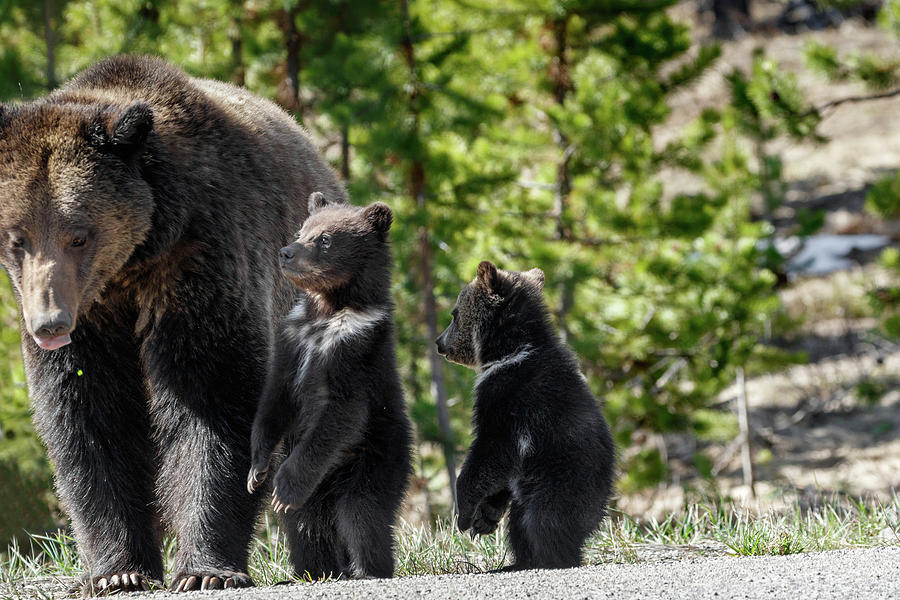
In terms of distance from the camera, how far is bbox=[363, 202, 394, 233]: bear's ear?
4621 millimetres

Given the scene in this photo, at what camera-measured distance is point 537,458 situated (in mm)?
4477

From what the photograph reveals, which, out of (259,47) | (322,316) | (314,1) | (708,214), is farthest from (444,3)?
(322,316)

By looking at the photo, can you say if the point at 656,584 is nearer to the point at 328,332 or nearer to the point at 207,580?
the point at 328,332

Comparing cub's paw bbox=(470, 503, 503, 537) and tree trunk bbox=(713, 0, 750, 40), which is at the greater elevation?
cub's paw bbox=(470, 503, 503, 537)

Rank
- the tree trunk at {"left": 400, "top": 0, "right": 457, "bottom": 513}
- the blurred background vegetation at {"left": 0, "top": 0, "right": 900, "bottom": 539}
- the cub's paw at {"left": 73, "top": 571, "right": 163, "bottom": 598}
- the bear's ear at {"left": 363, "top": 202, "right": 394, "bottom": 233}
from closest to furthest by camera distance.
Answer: the bear's ear at {"left": 363, "top": 202, "right": 394, "bottom": 233}, the cub's paw at {"left": 73, "top": 571, "right": 163, "bottom": 598}, the blurred background vegetation at {"left": 0, "top": 0, "right": 900, "bottom": 539}, the tree trunk at {"left": 400, "top": 0, "right": 457, "bottom": 513}

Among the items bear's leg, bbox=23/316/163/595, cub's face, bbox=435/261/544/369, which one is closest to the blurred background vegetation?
cub's face, bbox=435/261/544/369

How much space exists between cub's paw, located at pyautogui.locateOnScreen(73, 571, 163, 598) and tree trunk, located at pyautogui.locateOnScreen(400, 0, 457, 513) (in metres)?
6.60

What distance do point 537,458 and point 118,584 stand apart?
1.93 metres

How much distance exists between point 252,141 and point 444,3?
8689 mm

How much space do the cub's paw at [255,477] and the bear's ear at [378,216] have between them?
1.13 m

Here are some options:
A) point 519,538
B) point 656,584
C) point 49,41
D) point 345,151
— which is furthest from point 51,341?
point 345,151

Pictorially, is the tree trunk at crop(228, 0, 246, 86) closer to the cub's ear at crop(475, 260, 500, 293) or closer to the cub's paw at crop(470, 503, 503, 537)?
the cub's ear at crop(475, 260, 500, 293)

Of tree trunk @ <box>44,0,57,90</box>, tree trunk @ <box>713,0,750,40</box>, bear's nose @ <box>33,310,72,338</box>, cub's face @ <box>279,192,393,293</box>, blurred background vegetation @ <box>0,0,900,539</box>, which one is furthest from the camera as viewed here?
tree trunk @ <box>713,0,750,40</box>

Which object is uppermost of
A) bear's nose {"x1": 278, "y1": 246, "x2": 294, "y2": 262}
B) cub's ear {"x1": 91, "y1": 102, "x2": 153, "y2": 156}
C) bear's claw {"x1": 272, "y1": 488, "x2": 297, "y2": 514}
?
cub's ear {"x1": 91, "y1": 102, "x2": 153, "y2": 156}
